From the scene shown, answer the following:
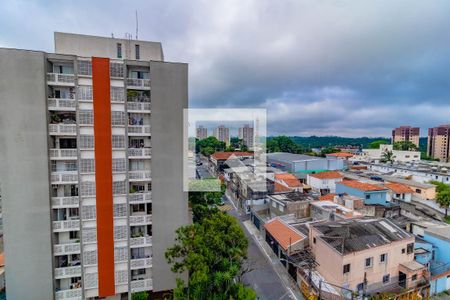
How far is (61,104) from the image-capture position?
445 inches

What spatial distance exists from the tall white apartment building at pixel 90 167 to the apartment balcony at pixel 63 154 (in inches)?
1.8

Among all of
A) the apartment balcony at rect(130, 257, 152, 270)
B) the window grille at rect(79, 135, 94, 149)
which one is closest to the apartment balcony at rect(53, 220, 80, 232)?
the apartment balcony at rect(130, 257, 152, 270)

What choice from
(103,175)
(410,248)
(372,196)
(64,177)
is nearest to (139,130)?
(103,175)

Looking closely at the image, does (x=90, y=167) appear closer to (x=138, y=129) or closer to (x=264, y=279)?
(x=138, y=129)

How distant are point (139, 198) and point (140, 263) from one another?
357cm

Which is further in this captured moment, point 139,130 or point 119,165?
point 139,130

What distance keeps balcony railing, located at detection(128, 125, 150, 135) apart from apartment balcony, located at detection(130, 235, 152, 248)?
225 inches

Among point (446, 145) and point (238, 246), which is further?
point (446, 145)

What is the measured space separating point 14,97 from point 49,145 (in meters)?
2.61

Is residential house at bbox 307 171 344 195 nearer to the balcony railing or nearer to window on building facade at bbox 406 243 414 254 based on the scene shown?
window on building facade at bbox 406 243 414 254

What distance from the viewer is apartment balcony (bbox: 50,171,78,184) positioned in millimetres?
11273

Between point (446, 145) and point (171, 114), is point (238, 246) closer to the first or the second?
point (171, 114)

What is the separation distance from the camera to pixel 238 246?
9945 millimetres

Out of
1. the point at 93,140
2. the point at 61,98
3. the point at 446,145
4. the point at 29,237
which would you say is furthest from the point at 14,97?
the point at 446,145
